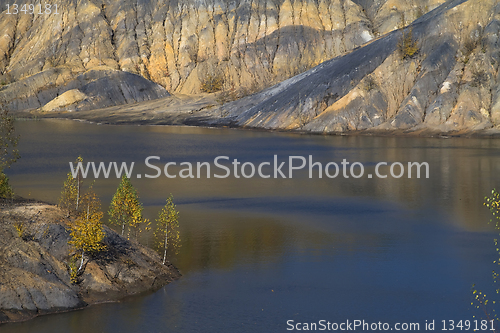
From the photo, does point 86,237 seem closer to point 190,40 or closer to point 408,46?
point 408,46

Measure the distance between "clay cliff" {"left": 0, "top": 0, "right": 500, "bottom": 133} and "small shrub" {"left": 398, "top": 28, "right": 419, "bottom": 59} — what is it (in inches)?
13.4

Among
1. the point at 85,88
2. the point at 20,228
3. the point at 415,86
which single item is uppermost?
the point at 85,88

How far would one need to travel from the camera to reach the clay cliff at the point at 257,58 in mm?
89812

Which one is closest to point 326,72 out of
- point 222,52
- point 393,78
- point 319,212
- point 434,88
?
point 393,78

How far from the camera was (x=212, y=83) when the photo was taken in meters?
136

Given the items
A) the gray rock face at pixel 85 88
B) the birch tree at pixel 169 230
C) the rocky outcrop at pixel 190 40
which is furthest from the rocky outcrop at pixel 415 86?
the birch tree at pixel 169 230

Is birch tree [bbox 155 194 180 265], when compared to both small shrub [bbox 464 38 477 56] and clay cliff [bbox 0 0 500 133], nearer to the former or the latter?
clay cliff [bbox 0 0 500 133]

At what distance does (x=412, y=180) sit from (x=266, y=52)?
96.8m

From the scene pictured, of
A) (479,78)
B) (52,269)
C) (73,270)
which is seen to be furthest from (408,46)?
(52,269)

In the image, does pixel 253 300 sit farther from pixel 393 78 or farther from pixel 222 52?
Answer: pixel 222 52

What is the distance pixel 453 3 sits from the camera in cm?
9781

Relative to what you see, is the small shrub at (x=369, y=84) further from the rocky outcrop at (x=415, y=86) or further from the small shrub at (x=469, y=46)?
the small shrub at (x=469, y=46)

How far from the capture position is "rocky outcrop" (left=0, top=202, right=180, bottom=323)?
18672 mm

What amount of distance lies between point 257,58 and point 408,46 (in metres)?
52.6
